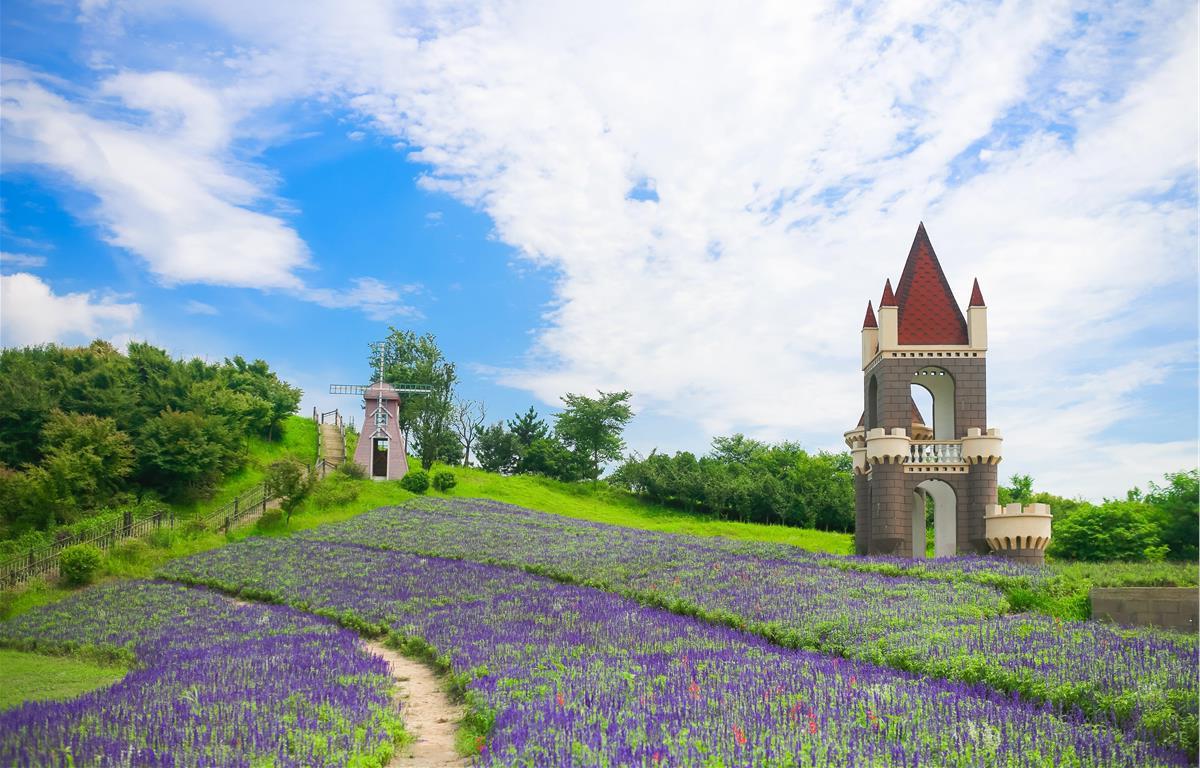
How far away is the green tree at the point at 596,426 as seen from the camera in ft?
190

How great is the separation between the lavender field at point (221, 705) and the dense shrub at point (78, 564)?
6.66 m

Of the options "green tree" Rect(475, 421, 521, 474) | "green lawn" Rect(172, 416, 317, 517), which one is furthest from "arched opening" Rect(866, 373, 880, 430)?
"green tree" Rect(475, 421, 521, 474)

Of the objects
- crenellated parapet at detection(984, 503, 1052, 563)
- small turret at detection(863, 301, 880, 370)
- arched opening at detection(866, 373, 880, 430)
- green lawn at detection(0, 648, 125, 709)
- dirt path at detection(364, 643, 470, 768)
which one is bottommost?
green lawn at detection(0, 648, 125, 709)

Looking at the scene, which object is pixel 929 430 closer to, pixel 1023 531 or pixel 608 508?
pixel 1023 531

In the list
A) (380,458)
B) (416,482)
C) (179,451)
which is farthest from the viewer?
(380,458)

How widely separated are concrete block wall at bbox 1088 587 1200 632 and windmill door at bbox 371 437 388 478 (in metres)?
38.3

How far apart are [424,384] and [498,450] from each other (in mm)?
7749

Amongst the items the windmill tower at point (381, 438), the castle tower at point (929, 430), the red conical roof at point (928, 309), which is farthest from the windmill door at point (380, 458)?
the red conical roof at point (928, 309)

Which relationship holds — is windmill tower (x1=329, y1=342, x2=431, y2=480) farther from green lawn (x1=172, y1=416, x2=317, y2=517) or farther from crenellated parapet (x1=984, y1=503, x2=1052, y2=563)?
crenellated parapet (x1=984, y1=503, x2=1052, y2=563)

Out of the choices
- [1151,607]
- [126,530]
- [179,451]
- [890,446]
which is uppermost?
[890,446]

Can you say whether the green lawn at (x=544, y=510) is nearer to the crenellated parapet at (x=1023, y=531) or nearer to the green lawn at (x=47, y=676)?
the crenellated parapet at (x=1023, y=531)

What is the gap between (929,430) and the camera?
28.2m

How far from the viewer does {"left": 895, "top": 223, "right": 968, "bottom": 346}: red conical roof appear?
2609 cm

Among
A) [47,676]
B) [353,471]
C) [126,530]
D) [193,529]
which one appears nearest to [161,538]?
[126,530]
